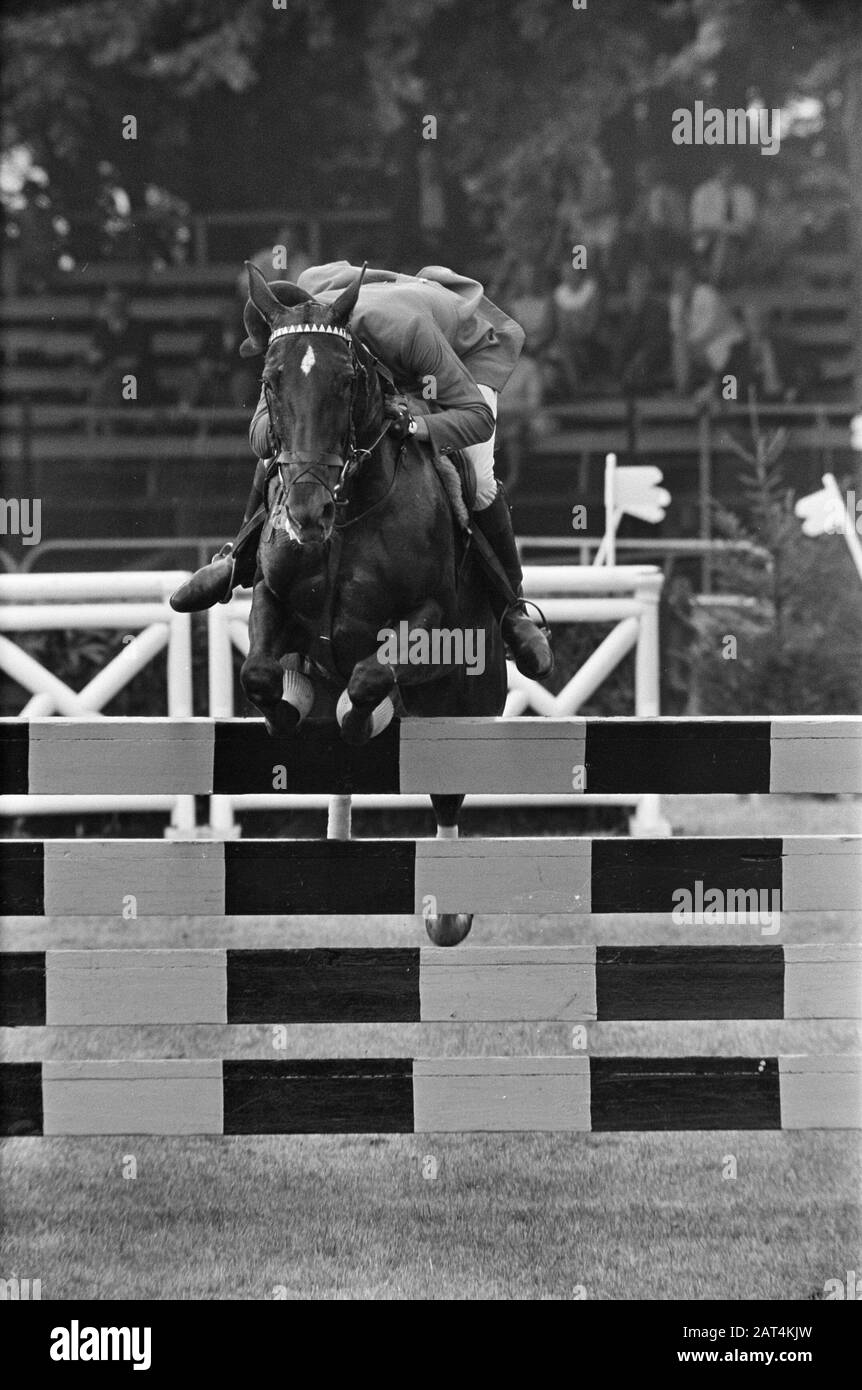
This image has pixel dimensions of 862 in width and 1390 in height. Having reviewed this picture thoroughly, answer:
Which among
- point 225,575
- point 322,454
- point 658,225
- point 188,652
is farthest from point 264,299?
point 658,225

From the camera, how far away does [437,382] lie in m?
3.52

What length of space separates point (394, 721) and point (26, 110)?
1051 centimetres

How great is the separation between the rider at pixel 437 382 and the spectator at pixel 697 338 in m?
8.35

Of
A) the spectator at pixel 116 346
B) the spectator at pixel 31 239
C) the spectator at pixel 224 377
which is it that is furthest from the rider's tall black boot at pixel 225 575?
the spectator at pixel 31 239

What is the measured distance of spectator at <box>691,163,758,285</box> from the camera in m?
12.2

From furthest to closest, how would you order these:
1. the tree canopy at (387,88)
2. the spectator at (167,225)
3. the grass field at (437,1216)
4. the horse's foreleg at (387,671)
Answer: the spectator at (167,225), the tree canopy at (387,88), the horse's foreleg at (387,671), the grass field at (437,1216)

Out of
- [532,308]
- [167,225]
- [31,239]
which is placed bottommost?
[532,308]

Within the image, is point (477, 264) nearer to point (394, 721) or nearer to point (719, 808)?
point (719, 808)

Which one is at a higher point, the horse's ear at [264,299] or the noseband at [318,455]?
the horse's ear at [264,299]

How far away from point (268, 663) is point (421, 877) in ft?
1.71

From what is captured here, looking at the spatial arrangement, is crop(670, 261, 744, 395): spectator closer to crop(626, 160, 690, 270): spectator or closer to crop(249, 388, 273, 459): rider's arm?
crop(626, 160, 690, 270): spectator

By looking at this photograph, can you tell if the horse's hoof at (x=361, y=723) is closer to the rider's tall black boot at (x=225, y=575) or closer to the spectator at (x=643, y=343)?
the rider's tall black boot at (x=225, y=575)

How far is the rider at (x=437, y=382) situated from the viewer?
341 centimetres

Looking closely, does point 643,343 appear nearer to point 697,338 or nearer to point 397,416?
point 697,338
